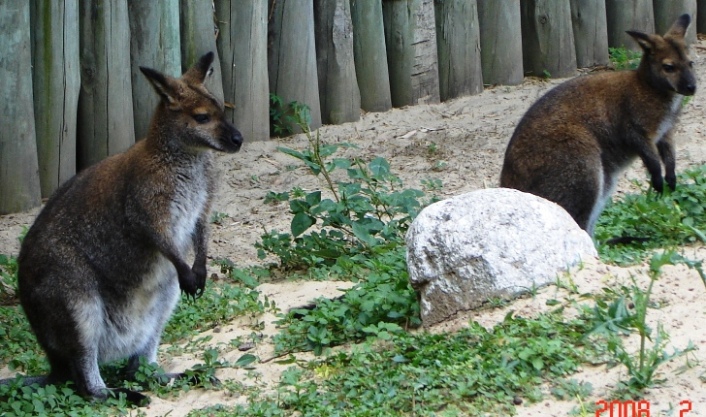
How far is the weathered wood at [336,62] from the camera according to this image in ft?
29.8

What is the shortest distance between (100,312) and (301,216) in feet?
5.87

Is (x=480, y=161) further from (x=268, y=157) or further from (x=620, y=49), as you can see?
(x=620, y=49)

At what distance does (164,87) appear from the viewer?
5.65m

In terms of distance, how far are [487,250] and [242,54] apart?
158 inches

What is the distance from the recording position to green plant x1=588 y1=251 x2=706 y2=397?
14.1 feet

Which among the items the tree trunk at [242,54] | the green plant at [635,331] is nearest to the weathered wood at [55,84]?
the tree trunk at [242,54]

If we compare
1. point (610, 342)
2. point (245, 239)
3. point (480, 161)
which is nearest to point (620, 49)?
point (480, 161)

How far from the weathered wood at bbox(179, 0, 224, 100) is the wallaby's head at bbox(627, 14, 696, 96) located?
3.06 metres

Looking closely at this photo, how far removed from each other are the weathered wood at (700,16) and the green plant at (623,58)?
1.16 m

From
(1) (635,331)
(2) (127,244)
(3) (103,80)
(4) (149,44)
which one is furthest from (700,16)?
(2) (127,244)

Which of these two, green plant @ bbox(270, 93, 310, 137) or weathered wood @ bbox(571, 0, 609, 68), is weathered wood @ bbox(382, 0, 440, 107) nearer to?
green plant @ bbox(270, 93, 310, 137)

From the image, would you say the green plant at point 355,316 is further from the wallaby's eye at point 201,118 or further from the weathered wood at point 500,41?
the weathered wood at point 500,41

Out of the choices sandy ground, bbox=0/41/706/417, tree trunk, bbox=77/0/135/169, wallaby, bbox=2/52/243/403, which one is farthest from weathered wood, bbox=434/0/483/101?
wallaby, bbox=2/52/243/403

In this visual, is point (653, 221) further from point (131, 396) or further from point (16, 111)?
point (16, 111)
